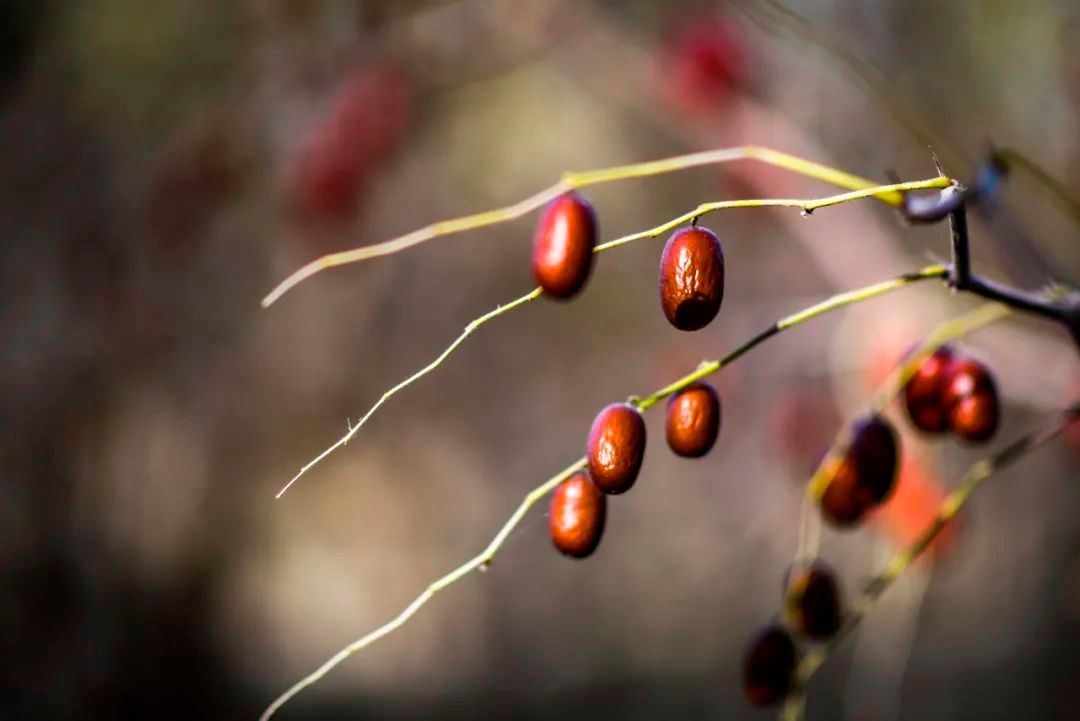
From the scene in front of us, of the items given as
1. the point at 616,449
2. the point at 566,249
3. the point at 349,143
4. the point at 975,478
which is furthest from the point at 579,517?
the point at 349,143

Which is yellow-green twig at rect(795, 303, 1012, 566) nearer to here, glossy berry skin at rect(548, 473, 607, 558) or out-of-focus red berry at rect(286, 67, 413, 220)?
glossy berry skin at rect(548, 473, 607, 558)

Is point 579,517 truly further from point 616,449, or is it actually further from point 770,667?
point 770,667

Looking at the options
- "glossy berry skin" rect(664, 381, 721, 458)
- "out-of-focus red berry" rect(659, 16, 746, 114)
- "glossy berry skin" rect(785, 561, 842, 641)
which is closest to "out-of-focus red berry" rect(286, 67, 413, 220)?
"out-of-focus red berry" rect(659, 16, 746, 114)

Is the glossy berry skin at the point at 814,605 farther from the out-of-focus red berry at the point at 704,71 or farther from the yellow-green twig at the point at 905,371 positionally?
the out-of-focus red berry at the point at 704,71

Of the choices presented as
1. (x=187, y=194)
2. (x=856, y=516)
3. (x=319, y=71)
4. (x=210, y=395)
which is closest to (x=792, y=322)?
(x=856, y=516)

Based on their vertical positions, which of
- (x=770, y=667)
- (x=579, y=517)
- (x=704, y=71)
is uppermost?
(x=704, y=71)
